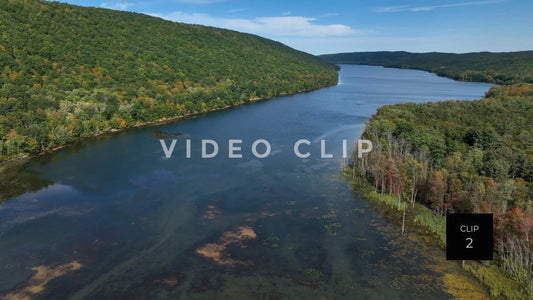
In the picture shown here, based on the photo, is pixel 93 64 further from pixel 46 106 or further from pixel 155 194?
pixel 155 194

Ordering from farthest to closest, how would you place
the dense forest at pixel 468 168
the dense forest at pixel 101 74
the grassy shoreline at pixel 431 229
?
1. the dense forest at pixel 101 74
2. the dense forest at pixel 468 168
3. the grassy shoreline at pixel 431 229

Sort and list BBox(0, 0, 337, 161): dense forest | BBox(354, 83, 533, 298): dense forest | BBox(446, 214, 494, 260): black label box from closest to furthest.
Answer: BBox(446, 214, 494, 260): black label box → BBox(354, 83, 533, 298): dense forest → BBox(0, 0, 337, 161): dense forest

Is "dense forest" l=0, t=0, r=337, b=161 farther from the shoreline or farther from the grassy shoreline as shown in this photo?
the grassy shoreline

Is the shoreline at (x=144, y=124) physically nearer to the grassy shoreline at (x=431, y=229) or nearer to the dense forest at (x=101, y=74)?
the dense forest at (x=101, y=74)

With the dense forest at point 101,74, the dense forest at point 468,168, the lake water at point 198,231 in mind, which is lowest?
the lake water at point 198,231

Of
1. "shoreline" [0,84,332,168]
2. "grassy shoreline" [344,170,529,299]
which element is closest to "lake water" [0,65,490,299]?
"grassy shoreline" [344,170,529,299]

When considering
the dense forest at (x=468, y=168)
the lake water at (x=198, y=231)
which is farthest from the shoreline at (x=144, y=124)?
the dense forest at (x=468, y=168)

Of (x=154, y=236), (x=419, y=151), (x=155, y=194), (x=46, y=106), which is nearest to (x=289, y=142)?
(x=419, y=151)
